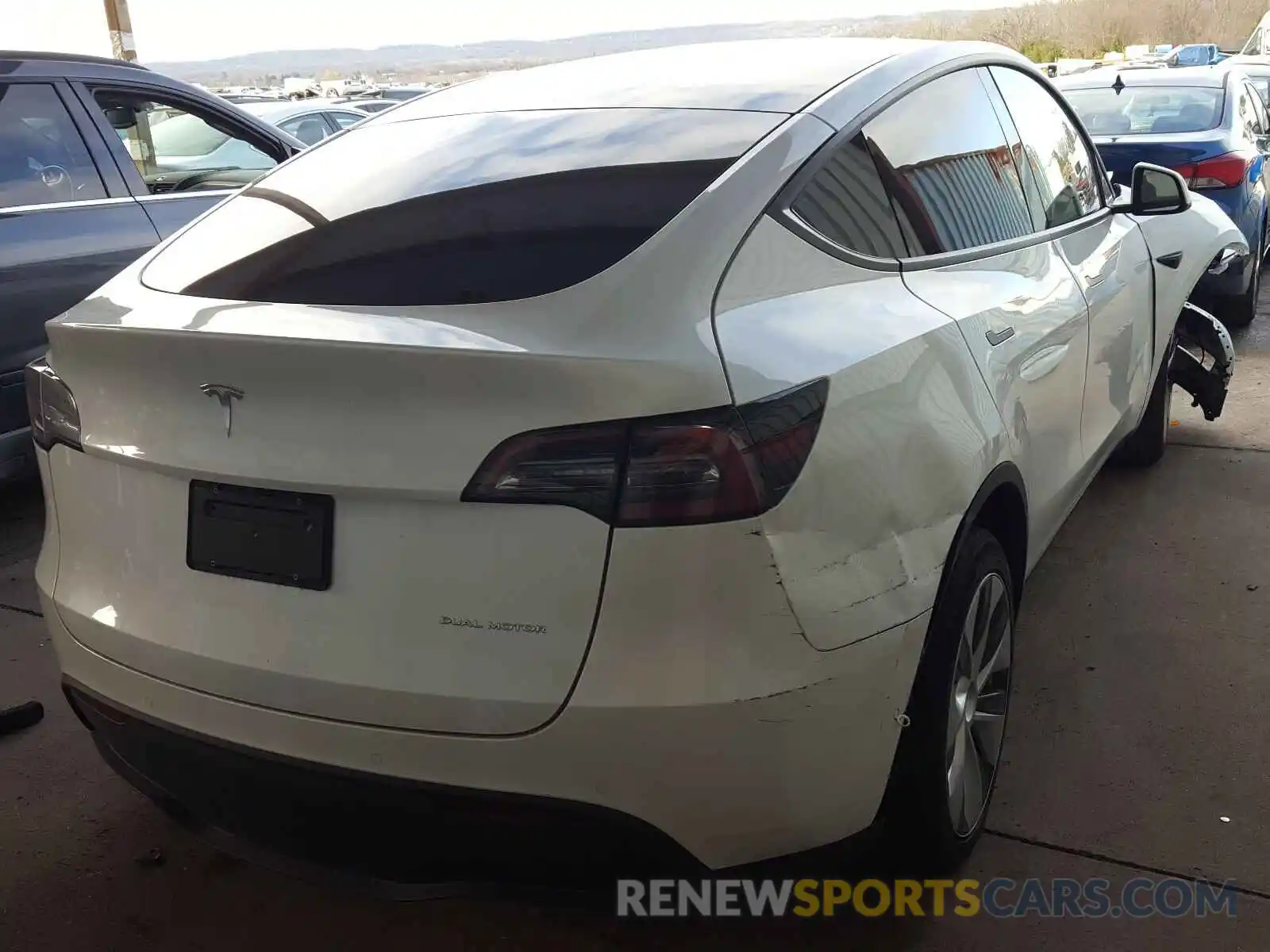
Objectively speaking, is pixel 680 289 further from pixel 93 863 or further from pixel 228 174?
pixel 228 174

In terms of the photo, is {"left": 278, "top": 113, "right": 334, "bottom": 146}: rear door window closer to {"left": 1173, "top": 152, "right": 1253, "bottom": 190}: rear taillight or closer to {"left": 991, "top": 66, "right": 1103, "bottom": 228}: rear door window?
{"left": 1173, "top": 152, "right": 1253, "bottom": 190}: rear taillight

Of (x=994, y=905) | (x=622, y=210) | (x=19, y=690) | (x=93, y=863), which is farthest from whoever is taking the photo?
(x=19, y=690)

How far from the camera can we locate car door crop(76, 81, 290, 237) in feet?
16.4

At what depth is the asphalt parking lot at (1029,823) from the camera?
2389 millimetres

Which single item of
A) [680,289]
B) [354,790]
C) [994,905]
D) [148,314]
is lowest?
[994,905]

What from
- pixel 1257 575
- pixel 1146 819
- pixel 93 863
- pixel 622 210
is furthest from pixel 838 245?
pixel 1257 575

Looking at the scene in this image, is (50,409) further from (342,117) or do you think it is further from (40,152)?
(342,117)

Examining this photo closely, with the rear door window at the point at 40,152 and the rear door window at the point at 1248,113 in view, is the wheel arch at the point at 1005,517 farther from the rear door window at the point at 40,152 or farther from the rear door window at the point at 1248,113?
the rear door window at the point at 1248,113

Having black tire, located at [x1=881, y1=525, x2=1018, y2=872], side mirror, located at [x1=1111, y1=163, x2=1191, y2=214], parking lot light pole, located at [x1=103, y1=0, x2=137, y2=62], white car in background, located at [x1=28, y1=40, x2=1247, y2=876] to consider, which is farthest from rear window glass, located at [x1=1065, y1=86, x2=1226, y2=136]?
parking lot light pole, located at [x1=103, y1=0, x2=137, y2=62]

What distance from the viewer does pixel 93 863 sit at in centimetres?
266

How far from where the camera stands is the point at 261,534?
188 centimetres

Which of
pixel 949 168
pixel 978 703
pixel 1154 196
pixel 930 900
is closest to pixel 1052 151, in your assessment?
pixel 1154 196

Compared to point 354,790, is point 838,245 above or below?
above

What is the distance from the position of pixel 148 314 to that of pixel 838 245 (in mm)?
1216
